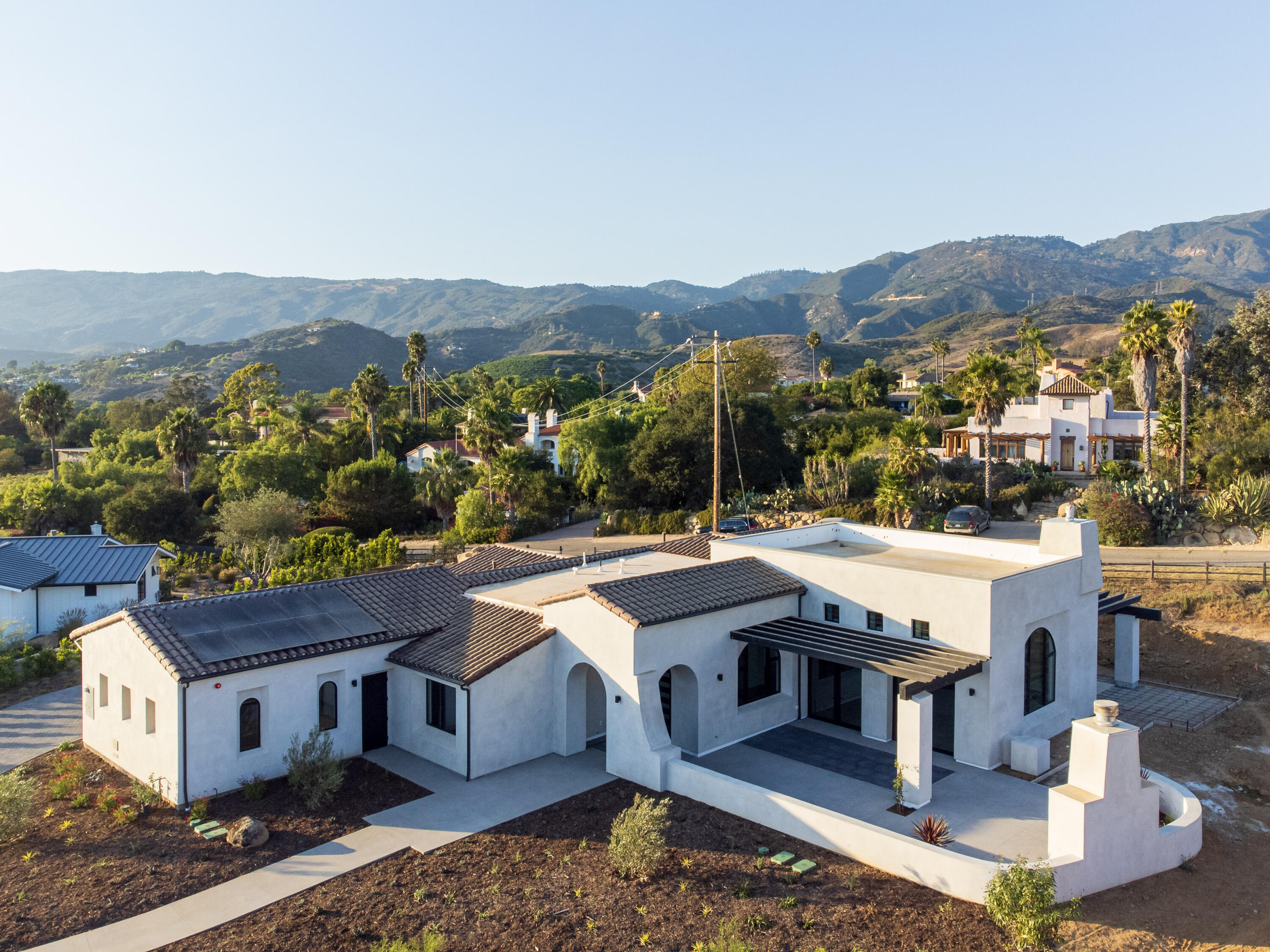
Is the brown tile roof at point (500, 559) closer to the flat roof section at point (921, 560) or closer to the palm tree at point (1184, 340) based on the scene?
the flat roof section at point (921, 560)

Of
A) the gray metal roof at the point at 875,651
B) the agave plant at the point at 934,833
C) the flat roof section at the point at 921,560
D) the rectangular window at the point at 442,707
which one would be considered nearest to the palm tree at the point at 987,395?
the flat roof section at the point at 921,560

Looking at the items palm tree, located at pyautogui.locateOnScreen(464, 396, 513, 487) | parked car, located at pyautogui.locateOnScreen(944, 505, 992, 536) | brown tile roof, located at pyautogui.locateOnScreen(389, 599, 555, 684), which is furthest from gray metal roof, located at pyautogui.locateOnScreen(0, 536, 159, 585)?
parked car, located at pyautogui.locateOnScreen(944, 505, 992, 536)

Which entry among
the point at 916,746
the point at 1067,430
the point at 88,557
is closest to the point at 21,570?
the point at 88,557

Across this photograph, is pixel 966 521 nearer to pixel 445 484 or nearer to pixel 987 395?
pixel 987 395

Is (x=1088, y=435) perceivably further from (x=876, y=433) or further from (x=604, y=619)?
(x=604, y=619)

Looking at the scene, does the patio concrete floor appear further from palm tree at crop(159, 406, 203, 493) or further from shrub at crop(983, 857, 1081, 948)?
palm tree at crop(159, 406, 203, 493)


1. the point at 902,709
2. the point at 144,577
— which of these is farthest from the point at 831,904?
the point at 144,577
